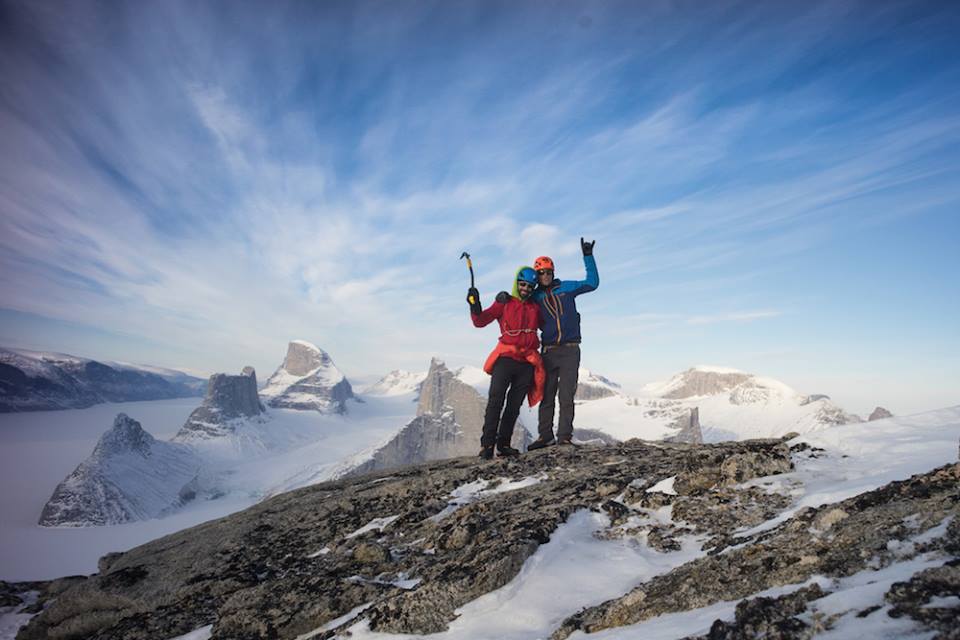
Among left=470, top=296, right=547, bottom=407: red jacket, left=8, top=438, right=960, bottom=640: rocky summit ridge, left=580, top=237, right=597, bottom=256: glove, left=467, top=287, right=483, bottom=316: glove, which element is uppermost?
left=580, top=237, right=597, bottom=256: glove

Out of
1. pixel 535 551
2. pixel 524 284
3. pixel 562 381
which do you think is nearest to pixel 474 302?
pixel 524 284

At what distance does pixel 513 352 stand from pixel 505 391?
1106 millimetres

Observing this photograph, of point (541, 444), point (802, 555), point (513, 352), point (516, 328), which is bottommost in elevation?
point (541, 444)

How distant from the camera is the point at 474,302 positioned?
12914 millimetres

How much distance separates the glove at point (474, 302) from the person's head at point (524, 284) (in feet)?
3.22

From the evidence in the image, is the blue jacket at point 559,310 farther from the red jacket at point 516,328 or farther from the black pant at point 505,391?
the black pant at point 505,391

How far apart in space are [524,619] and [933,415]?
829cm

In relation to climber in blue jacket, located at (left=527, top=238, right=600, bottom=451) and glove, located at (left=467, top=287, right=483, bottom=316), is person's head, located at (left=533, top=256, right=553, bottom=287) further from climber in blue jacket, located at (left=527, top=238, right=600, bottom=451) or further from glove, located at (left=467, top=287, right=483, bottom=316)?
glove, located at (left=467, top=287, right=483, bottom=316)

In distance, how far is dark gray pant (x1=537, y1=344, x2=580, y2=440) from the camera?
1337cm

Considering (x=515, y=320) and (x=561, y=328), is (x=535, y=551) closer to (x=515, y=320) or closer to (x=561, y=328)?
(x=515, y=320)

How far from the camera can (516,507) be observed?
8258 millimetres

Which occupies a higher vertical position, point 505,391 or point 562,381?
point 562,381

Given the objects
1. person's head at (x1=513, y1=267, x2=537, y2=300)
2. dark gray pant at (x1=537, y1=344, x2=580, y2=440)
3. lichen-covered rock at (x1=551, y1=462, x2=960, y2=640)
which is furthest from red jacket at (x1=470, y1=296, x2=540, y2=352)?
lichen-covered rock at (x1=551, y1=462, x2=960, y2=640)

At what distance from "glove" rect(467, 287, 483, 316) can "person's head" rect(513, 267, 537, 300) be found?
38.7 inches
